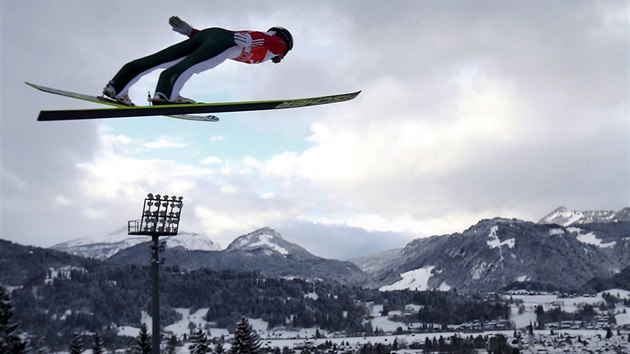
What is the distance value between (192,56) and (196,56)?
7 centimetres

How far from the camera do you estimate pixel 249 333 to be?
5266 centimetres

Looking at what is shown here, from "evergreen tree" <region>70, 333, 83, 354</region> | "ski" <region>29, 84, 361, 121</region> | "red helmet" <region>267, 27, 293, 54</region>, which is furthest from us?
"evergreen tree" <region>70, 333, 83, 354</region>

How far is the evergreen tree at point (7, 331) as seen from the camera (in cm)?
3272

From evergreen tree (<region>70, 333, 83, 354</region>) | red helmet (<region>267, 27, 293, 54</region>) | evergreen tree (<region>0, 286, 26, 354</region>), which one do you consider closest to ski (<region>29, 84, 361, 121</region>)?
red helmet (<region>267, 27, 293, 54</region>)

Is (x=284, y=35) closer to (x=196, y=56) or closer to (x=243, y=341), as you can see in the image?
(x=196, y=56)

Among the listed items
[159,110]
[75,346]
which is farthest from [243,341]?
[159,110]

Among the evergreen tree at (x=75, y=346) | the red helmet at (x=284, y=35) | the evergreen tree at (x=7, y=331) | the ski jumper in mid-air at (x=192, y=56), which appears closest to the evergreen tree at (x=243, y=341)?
the evergreen tree at (x=75, y=346)

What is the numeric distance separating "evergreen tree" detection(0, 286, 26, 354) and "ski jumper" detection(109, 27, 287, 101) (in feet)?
88.1

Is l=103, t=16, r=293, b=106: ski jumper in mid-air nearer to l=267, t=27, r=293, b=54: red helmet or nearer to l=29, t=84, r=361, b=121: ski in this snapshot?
l=267, t=27, r=293, b=54: red helmet

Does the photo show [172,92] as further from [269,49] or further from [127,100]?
[269,49]

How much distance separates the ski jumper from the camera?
32.0 feet

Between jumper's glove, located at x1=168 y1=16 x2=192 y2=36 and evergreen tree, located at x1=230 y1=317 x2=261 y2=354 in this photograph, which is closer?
jumper's glove, located at x1=168 y1=16 x2=192 y2=36

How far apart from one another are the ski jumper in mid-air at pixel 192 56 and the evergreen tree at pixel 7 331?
88.0 ft

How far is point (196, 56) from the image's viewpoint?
383 inches
